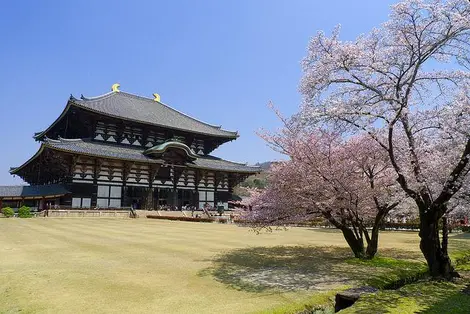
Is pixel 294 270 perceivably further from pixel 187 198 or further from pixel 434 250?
pixel 187 198

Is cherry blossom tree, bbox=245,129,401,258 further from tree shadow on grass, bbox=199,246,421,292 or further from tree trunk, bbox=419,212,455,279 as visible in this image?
tree trunk, bbox=419,212,455,279

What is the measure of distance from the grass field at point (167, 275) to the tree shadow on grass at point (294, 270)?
0.03 metres

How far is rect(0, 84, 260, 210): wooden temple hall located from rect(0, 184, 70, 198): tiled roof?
0.36 feet

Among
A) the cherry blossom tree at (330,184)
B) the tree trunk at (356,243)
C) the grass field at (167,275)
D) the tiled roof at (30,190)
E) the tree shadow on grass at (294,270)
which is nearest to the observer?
the grass field at (167,275)

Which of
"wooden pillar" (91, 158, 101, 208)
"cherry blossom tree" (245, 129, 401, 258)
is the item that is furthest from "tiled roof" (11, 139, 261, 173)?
"cherry blossom tree" (245, 129, 401, 258)

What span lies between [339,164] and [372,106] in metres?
2.58

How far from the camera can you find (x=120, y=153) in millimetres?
39906

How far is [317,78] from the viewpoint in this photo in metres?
11.2

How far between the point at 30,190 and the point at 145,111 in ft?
57.7

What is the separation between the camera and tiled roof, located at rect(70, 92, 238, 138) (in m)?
42.5

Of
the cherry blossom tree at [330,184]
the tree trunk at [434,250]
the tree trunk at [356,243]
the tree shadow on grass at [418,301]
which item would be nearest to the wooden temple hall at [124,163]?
the cherry blossom tree at [330,184]

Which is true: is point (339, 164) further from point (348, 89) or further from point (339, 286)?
point (339, 286)

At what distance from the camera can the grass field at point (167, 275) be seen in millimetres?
7160

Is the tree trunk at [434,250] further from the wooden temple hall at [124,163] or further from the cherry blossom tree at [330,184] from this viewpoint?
the wooden temple hall at [124,163]
